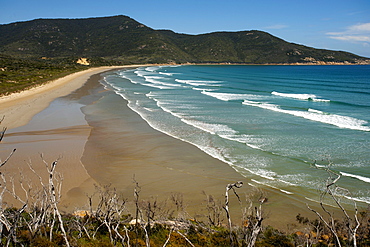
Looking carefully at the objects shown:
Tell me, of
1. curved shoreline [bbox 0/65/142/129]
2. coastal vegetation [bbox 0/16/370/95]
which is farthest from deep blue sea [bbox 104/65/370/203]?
coastal vegetation [bbox 0/16/370/95]

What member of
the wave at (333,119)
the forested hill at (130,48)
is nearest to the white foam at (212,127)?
the wave at (333,119)

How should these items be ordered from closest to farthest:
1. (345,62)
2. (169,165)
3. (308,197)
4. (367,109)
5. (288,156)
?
(308,197)
(169,165)
(288,156)
(367,109)
(345,62)

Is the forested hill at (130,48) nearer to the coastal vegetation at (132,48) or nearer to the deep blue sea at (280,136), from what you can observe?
the coastal vegetation at (132,48)

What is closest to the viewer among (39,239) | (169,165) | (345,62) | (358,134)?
(39,239)

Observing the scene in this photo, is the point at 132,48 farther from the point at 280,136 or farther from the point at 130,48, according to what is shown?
the point at 280,136

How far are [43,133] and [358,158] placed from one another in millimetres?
15994

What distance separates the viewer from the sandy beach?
31.9ft

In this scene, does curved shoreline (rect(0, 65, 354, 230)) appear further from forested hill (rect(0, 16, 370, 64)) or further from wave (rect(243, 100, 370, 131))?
forested hill (rect(0, 16, 370, 64))

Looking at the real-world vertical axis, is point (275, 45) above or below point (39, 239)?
above

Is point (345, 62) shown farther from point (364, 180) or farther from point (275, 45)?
point (364, 180)

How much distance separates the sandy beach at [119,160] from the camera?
971cm

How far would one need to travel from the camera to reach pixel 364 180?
36.2 feet

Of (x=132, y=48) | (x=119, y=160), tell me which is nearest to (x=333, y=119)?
(x=119, y=160)

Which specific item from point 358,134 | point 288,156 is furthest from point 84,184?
point 358,134
